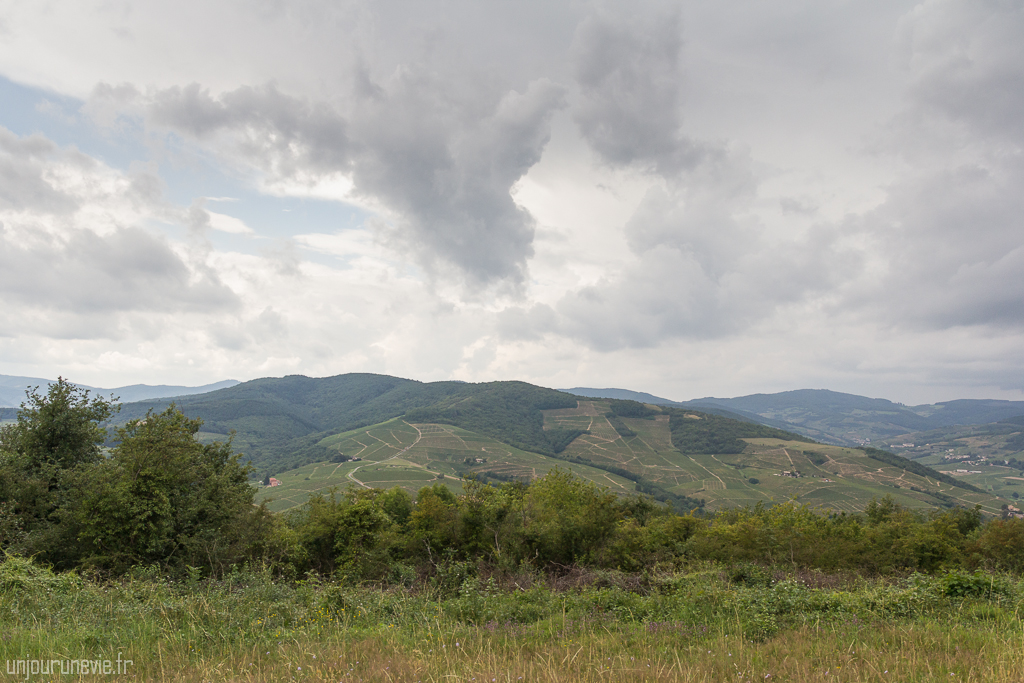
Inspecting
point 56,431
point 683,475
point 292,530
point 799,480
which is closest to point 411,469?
point 683,475

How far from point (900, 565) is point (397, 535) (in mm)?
29819

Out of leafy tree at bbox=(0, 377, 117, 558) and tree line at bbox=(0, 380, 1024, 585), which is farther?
tree line at bbox=(0, 380, 1024, 585)

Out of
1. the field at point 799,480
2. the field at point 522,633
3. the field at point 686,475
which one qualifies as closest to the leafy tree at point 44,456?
the field at point 522,633

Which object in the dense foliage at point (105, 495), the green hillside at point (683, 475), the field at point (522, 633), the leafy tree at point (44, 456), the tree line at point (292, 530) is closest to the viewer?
the field at point (522, 633)

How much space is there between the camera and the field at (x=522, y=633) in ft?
16.9

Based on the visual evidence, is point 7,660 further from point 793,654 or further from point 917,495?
point 917,495

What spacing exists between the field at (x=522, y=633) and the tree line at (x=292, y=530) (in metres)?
6.03

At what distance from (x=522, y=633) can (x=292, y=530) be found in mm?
28295

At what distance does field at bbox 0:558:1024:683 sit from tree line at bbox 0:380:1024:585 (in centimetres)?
603

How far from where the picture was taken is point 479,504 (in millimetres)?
22000

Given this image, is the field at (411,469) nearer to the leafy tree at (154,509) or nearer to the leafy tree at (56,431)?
the leafy tree at (154,509)

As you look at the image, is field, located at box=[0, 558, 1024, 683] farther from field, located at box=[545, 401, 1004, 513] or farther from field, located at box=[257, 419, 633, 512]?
field, located at box=[545, 401, 1004, 513]

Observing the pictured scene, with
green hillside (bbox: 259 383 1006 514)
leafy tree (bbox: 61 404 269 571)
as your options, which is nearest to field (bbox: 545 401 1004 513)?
green hillside (bbox: 259 383 1006 514)

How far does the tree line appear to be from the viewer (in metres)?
16.9
